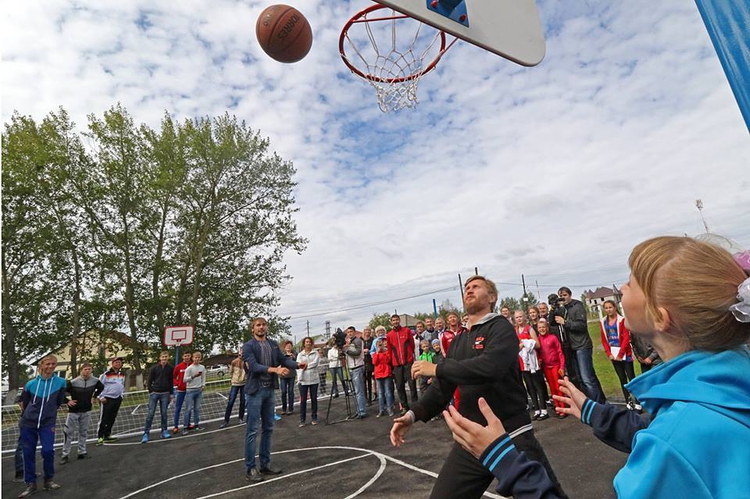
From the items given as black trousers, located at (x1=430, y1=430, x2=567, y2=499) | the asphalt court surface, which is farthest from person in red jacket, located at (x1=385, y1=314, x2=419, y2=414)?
black trousers, located at (x1=430, y1=430, x2=567, y2=499)

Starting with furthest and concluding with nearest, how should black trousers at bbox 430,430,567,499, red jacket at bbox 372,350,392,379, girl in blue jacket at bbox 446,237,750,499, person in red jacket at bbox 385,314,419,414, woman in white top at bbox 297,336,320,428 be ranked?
woman in white top at bbox 297,336,320,428 → red jacket at bbox 372,350,392,379 → person in red jacket at bbox 385,314,419,414 → black trousers at bbox 430,430,567,499 → girl in blue jacket at bbox 446,237,750,499

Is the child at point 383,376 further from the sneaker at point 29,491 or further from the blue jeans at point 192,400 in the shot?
the sneaker at point 29,491

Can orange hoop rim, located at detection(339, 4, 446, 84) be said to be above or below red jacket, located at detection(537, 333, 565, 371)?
above

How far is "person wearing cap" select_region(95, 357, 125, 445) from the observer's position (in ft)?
33.1

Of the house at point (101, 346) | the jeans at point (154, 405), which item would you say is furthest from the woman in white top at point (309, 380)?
the house at point (101, 346)

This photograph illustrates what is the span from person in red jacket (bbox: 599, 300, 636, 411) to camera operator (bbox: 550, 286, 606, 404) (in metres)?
0.32

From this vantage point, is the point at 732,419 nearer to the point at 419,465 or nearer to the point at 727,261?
the point at 727,261

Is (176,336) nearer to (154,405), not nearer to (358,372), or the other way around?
(154,405)

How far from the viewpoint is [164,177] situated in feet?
80.8

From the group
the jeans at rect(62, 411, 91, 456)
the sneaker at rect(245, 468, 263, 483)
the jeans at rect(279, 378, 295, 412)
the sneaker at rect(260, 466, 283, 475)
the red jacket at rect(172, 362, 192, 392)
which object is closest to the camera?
the sneaker at rect(245, 468, 263, 483)

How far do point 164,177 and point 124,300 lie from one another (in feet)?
25.8

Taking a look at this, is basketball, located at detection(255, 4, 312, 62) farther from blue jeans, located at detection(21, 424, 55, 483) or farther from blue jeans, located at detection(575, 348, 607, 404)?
blue jeans, located at detection(21, 424, 55, 483)

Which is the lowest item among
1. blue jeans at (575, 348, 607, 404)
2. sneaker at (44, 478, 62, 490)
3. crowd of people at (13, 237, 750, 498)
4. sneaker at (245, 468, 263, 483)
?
sneaker at (245, 468, 263, 483)

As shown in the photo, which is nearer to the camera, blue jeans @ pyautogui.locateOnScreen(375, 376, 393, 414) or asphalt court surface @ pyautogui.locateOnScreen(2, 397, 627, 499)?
asphalt court surface @ pyautogui.locateOnScreen(2, 397, 627, 499)
